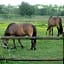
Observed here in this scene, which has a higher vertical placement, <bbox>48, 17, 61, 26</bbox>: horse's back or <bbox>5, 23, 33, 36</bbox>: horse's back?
<bbox>5, 23, 33, 36</bbox>: horse's back

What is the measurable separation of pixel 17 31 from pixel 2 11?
44.2 meters

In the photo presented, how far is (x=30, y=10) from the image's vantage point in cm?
5319


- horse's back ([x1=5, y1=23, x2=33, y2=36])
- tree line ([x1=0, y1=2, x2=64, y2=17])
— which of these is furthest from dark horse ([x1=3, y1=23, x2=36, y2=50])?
tree line ([x1=0, y1=2, x2=64, y2=17])

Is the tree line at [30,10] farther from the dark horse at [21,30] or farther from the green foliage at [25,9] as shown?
the dark horse at [21,30]

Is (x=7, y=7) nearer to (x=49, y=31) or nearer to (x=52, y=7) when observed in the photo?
(x=52, y=7)

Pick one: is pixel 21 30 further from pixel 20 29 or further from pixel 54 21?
pixel 54 21

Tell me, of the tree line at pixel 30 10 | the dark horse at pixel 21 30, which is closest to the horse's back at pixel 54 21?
the dark horse at pixel 21 30

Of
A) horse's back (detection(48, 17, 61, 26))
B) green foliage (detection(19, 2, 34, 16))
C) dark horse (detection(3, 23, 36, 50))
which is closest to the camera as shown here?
dark horse (detection(3, 23, 36, 50))

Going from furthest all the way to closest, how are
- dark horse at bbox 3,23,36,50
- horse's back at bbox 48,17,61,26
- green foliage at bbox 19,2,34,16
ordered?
green foliage at bbox 19,2,34,16
horse's back at bbox 48,17,61,26
dark horse at bbox 3,23,36,50

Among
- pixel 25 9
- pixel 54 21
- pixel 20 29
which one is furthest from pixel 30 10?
pixel 20 29

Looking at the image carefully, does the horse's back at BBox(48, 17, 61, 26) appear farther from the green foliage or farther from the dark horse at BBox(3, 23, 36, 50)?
the green foliage

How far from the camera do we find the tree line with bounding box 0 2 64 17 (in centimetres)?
5206

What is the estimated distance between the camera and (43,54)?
1205 centimetres

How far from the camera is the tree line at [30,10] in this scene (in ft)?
171
